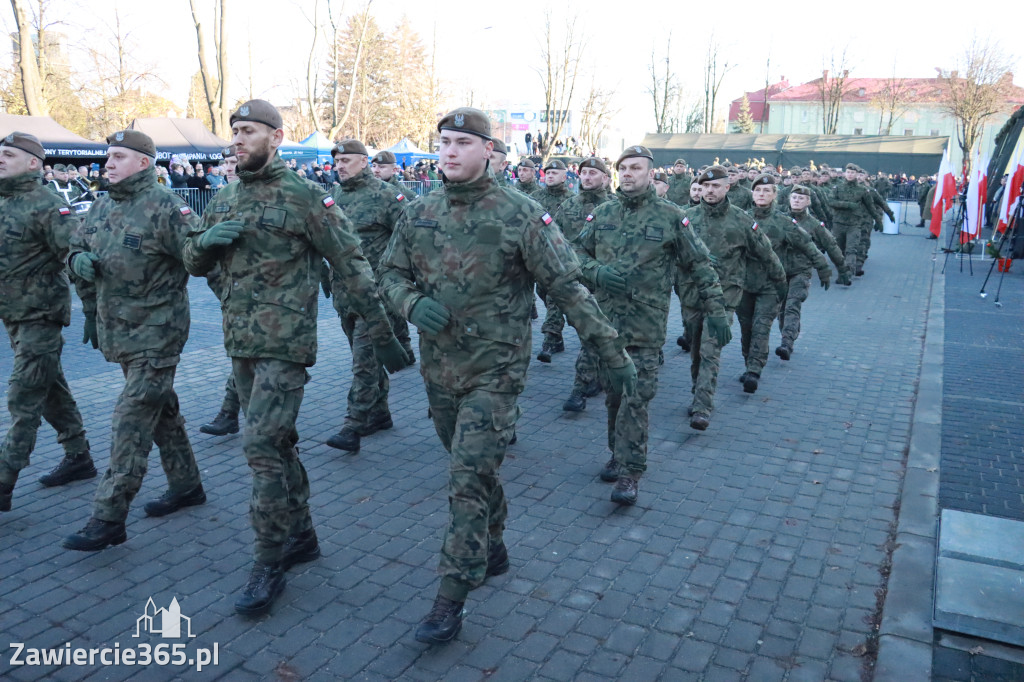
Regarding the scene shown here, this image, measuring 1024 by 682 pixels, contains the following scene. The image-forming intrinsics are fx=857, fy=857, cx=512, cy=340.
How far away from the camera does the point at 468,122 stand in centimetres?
399

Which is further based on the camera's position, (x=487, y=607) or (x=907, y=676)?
(x=487, y=607)

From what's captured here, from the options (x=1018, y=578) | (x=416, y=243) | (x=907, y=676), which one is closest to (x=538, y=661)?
(x=907, y=676)

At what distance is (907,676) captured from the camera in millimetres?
3840

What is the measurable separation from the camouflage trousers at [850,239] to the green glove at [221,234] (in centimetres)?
1593

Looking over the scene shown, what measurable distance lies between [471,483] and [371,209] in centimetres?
421

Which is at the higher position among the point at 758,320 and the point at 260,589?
the point at 758,320

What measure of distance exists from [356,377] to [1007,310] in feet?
39.2

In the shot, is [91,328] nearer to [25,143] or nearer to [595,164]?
[25,143]

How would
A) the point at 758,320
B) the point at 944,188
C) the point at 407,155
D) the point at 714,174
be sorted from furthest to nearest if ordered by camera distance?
the point at 407,155 < the point at 944,188 < the point at 758,320 < the point at 714,174

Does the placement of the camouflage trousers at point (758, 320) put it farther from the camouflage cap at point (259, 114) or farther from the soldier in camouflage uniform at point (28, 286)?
the soldier in camouflage uniform at point (28, 286)

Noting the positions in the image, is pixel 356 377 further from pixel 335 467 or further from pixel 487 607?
pixel 487 607

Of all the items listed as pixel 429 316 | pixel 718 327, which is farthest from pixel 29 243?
pixel 718 327

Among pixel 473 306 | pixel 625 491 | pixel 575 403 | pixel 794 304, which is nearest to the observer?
pixel 473 306

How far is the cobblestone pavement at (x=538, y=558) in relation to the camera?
13.0 ft
